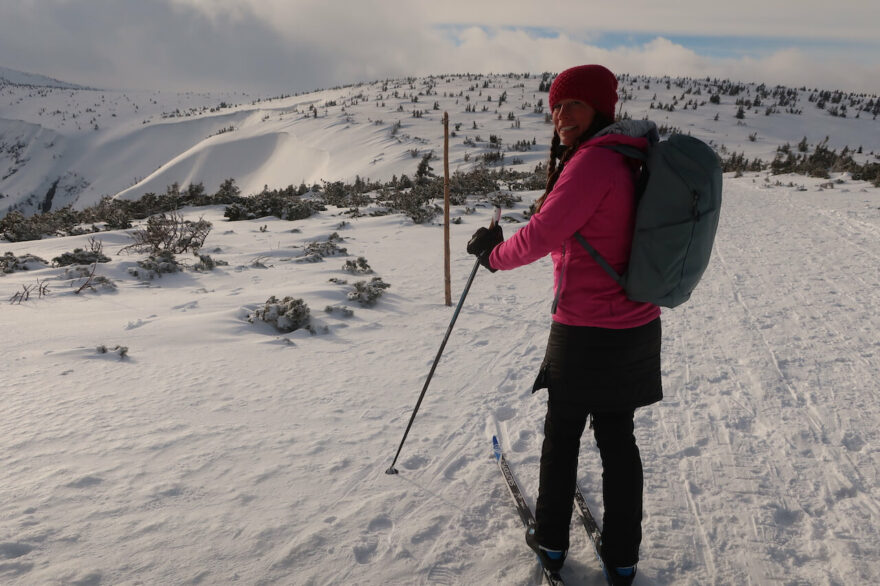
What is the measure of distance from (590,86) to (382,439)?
231 cm

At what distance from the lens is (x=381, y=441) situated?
3055mm

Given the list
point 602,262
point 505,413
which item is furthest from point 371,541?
point 602,262

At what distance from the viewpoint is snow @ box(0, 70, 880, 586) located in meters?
2.15

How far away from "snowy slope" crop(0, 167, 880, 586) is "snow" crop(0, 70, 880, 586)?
0.04ft

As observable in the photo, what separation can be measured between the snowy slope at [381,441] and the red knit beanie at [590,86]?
1.97 m

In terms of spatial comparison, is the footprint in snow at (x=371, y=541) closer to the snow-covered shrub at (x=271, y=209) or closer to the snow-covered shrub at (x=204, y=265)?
the snow-covered shrub at (x=204, y=265)

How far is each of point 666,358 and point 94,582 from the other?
13.6 ft

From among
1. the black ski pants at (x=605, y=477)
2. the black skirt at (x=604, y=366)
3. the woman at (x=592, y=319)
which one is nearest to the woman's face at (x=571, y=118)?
the woman at (x=592, y=319)

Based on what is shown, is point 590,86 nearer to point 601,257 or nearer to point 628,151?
point 628,151

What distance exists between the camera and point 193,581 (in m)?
1.95

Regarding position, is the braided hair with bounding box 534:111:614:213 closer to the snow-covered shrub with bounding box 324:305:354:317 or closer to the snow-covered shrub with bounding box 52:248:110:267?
the snow-covered shrub with bounding box 324:305:354:317

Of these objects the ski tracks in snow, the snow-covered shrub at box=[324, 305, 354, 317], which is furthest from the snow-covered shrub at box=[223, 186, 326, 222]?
the ski tracks in snow

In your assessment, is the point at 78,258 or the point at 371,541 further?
the point at 78,258

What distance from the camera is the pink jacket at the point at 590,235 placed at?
64.9 inches
